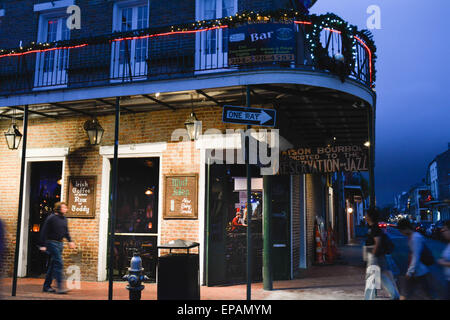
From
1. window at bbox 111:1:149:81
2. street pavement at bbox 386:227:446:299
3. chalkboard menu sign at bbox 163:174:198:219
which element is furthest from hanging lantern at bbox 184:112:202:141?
street pavement at bbox 386:227:446:299

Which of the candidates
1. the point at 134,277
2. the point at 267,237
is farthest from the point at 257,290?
the point at 134,277

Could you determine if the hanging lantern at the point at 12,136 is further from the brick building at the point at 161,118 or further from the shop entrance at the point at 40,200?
the shop entrance at the point at 40,200

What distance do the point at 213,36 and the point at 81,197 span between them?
16.4 feet

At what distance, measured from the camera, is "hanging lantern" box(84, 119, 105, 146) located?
9398 millimetres

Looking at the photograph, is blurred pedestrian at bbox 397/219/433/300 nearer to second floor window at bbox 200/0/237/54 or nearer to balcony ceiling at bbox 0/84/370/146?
balcony ceiling at bbox 0/84/370/146

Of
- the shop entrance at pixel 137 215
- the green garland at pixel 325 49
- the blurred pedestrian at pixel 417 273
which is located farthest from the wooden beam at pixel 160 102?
the blurred pedestrian at pixel 417 273

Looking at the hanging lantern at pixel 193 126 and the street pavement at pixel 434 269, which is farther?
the hanging lantern at pixel 193 126

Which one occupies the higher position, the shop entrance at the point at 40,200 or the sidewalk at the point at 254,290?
the shop entrance at the point at 40,200

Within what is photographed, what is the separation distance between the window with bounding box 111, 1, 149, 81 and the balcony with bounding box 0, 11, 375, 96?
3 cm

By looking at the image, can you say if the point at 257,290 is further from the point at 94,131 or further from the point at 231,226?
the point at 94,131

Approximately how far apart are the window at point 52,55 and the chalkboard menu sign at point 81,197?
2.73 metres

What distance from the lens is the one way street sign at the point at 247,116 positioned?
235 inches
